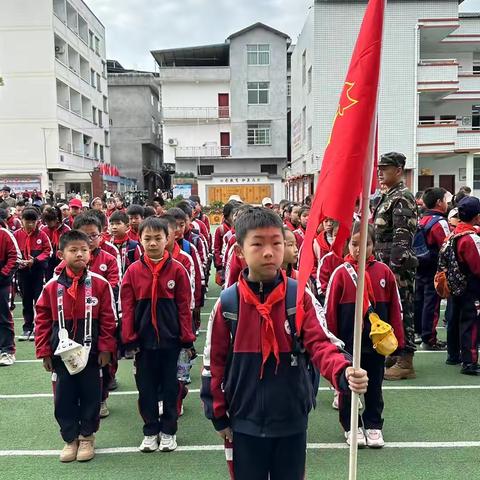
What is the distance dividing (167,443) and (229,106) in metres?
37.7

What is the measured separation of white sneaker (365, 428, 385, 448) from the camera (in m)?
3.87

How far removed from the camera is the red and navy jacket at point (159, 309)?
12.6ft

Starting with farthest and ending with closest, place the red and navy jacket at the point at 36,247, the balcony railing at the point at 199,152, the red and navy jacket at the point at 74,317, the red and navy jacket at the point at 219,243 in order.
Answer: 1. the balcony railing at the point at 199,152
2. the red and navy jacket at the point at 219,243
3. the red and navy jacket at the point at 36,247
4. the red and navy jacket at the point at 74,317

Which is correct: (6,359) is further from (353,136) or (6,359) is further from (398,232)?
(353,136)

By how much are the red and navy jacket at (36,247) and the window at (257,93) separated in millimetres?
34272

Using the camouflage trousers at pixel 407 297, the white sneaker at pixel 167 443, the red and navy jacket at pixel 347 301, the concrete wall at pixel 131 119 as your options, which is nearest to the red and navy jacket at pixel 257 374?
the red and navy jacket at pixel 347 301

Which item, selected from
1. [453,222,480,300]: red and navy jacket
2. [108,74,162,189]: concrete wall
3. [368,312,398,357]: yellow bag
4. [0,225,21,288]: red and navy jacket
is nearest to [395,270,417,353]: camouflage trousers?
[453,222,480,300]: red and navy jacket

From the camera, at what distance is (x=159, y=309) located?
3.89 m

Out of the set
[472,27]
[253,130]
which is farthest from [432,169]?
[253,130]

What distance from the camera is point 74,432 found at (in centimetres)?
382

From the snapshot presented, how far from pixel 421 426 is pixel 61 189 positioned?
32402 millimetres

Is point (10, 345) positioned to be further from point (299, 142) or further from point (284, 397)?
point (299, 142)

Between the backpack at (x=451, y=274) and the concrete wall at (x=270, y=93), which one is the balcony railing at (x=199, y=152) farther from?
the backpack at (x=451, y=274)

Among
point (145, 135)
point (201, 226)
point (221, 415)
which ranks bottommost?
point (221, 415)
